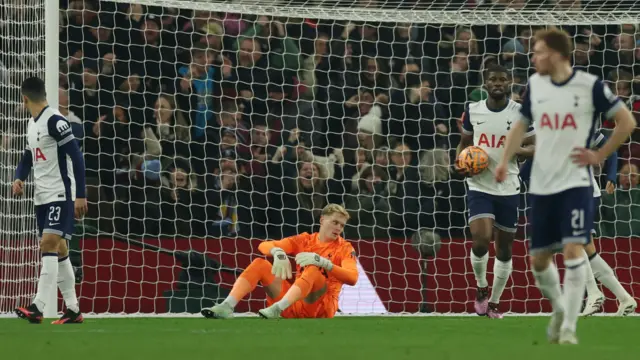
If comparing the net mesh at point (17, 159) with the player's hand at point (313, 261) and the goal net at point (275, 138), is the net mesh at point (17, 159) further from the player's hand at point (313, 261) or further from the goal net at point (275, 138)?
the player's hand at point (313, 261)

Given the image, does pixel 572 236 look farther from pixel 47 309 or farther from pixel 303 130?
pixel 303 130

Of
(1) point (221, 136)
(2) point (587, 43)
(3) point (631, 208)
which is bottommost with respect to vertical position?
(3) point (631, 208)

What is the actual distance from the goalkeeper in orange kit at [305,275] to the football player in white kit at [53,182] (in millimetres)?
1288

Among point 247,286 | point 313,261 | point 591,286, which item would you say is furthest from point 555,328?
point 591,286

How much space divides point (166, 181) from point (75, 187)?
3326mm

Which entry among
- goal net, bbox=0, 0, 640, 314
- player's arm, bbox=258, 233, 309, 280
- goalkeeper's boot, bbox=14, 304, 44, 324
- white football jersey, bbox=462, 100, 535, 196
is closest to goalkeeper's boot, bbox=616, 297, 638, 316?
white football jersey, bbox=462, 100, 535, 196

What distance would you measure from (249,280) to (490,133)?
2452mm

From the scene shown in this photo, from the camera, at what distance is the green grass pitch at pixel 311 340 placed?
5.38m

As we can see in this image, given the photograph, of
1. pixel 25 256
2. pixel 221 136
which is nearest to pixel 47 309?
pixel 25 256

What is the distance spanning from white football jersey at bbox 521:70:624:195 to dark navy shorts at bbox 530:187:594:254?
48mm

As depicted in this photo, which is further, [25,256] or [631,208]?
[631,208]

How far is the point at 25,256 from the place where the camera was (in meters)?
11.7

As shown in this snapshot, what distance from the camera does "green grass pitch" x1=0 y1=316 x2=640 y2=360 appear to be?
5.38m

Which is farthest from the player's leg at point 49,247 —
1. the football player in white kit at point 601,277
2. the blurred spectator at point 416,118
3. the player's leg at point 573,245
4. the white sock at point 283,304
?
the blurred spectator at point 416,118
